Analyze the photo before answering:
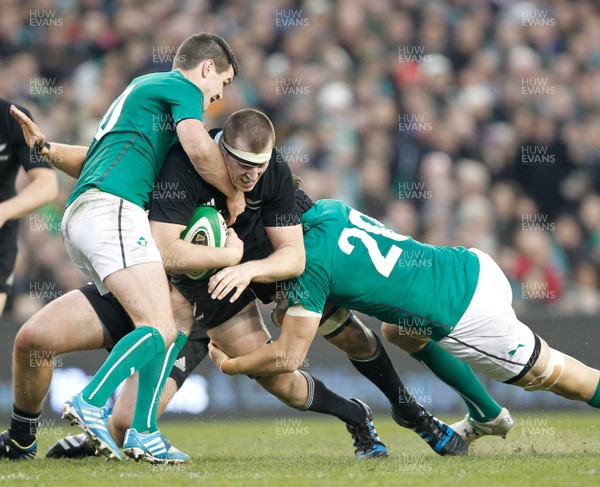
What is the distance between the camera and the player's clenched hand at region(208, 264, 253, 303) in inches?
206

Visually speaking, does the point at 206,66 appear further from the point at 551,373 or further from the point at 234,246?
the point at 551,373

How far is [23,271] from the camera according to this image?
1047 centimetres

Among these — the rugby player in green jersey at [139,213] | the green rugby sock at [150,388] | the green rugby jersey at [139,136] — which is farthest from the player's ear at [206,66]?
the green rugby sock at [150,388]

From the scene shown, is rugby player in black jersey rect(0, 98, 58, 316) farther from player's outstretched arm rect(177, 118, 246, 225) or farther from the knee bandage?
the knee bandage

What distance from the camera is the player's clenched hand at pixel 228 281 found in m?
5.24

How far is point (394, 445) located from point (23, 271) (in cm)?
515

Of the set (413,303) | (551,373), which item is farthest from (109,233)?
(551,373)

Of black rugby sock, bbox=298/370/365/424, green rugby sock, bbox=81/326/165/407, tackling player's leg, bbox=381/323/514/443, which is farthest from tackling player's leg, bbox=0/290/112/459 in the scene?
tackling player's leg, bbox=381/323/514/443

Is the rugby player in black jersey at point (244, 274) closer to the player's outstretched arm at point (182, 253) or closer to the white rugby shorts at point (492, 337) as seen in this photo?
the player's outstretched arm at point (182, 253)

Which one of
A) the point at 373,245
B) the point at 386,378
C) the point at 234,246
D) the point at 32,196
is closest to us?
the point at 234,246

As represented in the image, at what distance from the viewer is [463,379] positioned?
613cm

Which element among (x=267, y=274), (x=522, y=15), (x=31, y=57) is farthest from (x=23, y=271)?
(x=522, y=15)

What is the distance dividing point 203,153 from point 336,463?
1829 millimetres

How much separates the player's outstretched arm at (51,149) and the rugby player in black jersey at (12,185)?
90 centimetres
